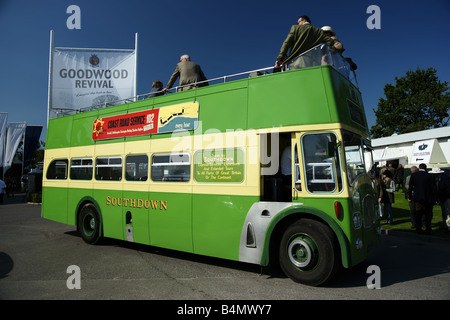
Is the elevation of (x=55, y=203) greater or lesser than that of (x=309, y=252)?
greater

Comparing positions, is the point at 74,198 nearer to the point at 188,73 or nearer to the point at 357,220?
the point at 188,73

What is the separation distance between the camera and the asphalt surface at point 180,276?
4590 mm

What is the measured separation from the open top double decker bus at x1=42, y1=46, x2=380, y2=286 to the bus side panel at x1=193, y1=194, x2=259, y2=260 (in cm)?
2

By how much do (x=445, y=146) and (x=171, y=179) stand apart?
25.4m

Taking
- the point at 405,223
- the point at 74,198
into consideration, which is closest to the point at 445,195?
the point at 405,223

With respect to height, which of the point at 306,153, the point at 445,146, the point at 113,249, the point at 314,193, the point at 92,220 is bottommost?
the point at 113,249

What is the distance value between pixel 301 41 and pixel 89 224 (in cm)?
735

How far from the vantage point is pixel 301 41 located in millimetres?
5852

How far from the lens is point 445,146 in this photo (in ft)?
77.9

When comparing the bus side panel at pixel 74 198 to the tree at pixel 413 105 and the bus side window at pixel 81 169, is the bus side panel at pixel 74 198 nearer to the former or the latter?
the bus side window at pixel 81 169

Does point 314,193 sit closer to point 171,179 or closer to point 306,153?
point 306,153

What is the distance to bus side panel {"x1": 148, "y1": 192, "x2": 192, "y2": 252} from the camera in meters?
6.19

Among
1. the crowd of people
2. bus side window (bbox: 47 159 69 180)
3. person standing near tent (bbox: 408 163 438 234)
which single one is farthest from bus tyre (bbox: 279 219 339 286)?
bus side window (bbox: 47 159 69 180)
